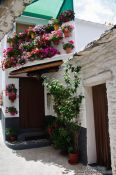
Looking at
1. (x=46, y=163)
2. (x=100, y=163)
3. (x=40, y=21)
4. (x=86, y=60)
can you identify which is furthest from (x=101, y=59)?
(x=40, y=21)

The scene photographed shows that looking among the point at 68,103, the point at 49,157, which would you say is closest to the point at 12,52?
the point at 68,103

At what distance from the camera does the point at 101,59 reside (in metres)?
6.71

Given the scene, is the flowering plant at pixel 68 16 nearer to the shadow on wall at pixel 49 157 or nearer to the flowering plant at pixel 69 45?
the flowering plant at pixel 69 45

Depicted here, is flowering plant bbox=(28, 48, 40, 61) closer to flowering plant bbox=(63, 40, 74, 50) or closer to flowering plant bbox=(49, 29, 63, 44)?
flowering plant bbox=(49, 29, 63, 44)

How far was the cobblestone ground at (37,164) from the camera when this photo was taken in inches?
277

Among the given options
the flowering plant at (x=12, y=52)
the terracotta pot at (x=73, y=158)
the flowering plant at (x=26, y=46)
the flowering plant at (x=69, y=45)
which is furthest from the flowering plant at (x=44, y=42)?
the terracotta pot at (x=73, y=158)

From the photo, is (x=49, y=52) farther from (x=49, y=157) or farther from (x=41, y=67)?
(x=49, y=157)

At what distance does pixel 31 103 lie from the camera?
1216 centimetres

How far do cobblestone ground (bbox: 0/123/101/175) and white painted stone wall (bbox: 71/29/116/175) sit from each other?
73 cm

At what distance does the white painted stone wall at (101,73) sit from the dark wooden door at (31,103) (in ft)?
15.3

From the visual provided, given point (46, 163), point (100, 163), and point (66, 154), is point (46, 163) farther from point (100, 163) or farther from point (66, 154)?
point (100, 163)

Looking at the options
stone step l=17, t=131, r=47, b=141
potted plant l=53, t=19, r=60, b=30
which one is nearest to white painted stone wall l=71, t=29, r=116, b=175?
potted plant l=53, t=19, r=60, b=30

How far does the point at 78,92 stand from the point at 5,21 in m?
6.36

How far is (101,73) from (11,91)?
5.93 m
